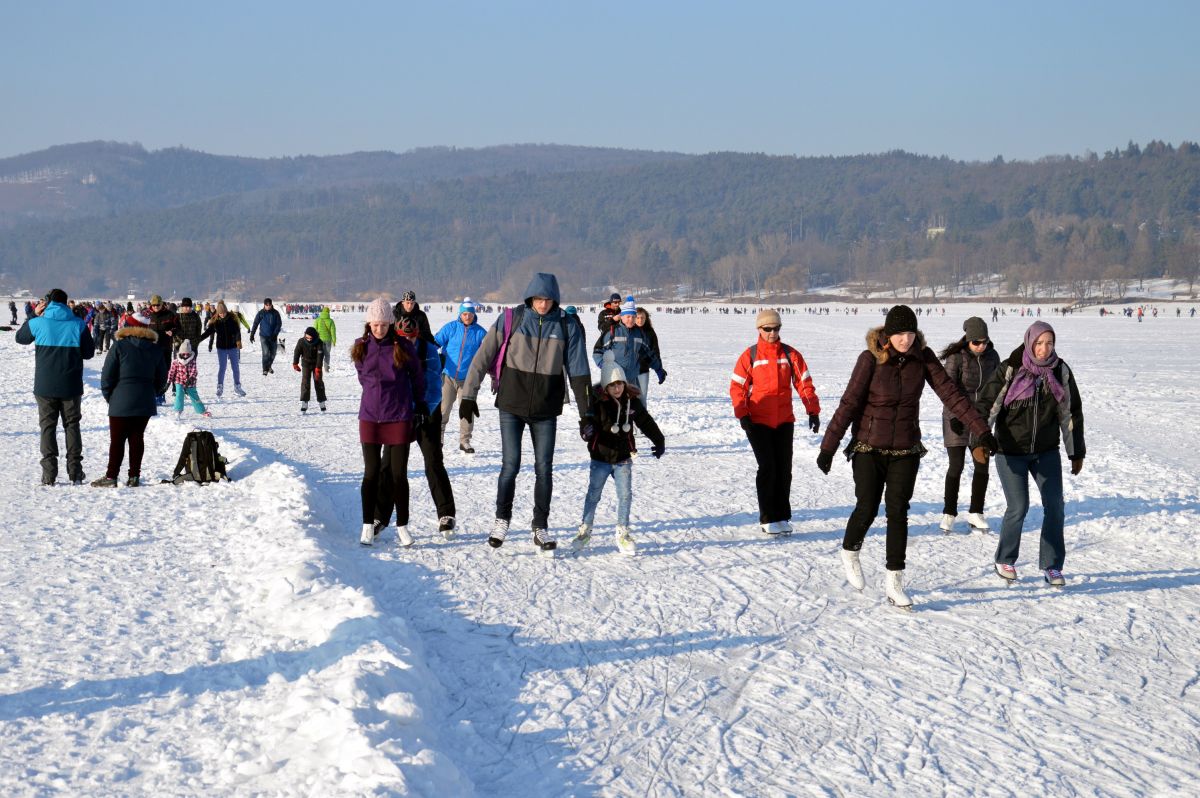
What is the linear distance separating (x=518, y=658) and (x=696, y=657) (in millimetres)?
758

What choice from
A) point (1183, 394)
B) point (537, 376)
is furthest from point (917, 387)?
point (1183, 394)

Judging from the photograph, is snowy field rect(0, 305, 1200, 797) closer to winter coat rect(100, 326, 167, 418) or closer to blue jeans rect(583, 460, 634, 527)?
blue jeans rect(583, 460, 634, 527)

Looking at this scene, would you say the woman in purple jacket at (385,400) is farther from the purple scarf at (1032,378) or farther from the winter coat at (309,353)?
the winter coat at (309,353)

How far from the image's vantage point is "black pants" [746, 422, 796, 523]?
23.4 ft

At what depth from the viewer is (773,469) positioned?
7.19 metres

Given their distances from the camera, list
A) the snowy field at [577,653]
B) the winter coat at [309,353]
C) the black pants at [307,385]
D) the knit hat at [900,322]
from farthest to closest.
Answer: the black pants at [307,385] → the winter coat at [309,353] → the knit hat at [900,322] → the snowy field at [577,653]

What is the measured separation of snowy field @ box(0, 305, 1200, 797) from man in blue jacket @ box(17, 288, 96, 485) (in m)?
0.33

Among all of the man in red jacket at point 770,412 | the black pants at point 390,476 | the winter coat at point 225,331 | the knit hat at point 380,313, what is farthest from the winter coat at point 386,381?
the winter coat at point 225,331

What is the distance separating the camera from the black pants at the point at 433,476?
677 centimetres

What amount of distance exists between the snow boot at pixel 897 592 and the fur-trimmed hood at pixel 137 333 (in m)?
5.92

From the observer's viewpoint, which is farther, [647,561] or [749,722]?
[647,561]

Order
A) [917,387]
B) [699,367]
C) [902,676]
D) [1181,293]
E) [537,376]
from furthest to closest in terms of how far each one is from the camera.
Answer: [1181,293] → [699,367] → [537,376] → [917,387] → [902,676]

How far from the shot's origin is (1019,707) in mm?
4195

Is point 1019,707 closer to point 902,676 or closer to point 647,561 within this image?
point 902,676
